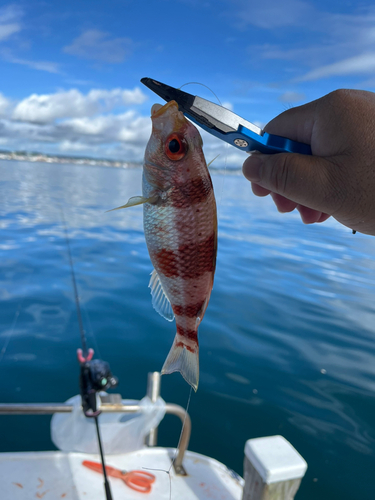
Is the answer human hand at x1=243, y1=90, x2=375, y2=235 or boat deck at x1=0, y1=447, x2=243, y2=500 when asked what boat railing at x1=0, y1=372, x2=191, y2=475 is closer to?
boat deck at x1=0, y1=447, x2=243, y2=500

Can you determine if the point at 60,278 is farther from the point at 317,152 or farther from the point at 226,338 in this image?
the point at 317,152

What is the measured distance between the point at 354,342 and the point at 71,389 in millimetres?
5843

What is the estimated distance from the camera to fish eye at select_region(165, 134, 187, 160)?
4.75 feet

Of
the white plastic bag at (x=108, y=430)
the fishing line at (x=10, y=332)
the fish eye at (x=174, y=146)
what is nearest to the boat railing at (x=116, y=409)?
the white plastic bag at (x=108, y=430)

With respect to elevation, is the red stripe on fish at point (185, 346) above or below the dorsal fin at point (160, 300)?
below

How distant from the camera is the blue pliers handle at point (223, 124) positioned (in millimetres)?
1566

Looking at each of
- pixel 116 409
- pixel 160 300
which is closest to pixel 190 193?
pixel 160 300

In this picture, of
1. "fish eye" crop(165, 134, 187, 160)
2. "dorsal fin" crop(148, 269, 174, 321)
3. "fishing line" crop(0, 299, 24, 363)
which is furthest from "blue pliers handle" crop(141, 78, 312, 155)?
"fishing line" crop(0, 299, 24, 363)

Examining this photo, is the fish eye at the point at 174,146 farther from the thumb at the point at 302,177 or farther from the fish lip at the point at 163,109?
the thumb at the point at 302,177

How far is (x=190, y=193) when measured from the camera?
1377mm

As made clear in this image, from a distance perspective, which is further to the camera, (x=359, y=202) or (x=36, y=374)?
(x=36, y=374)

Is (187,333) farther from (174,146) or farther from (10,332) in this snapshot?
(10,332)

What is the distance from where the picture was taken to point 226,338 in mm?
7328

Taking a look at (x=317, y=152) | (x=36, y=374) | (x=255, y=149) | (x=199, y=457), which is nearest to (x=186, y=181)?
(x=255, y=149)
